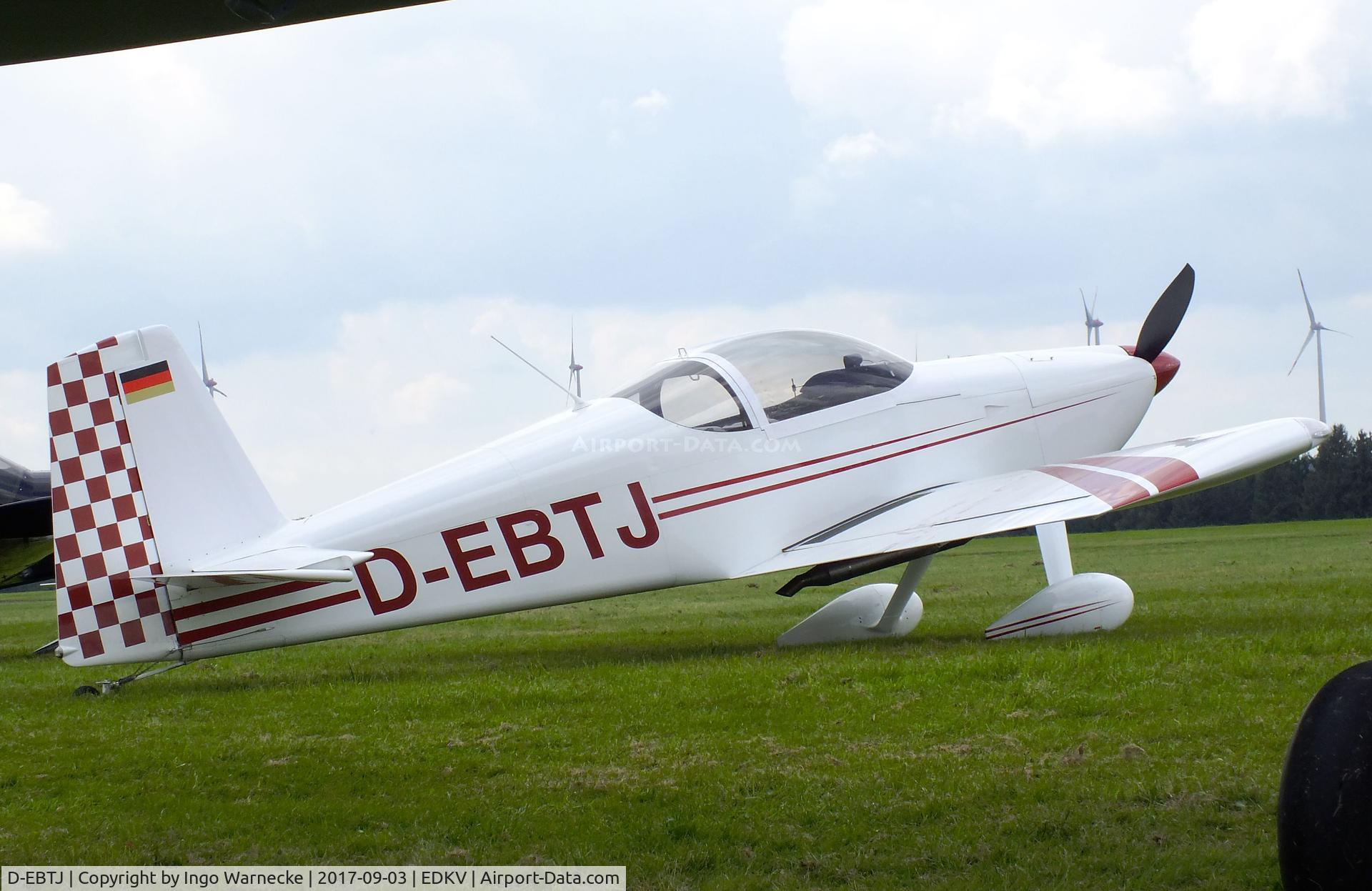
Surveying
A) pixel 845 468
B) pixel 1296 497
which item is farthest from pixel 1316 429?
pixel 1296 497

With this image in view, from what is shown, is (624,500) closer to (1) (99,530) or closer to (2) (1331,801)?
(1) (99,530)

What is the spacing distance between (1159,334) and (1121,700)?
6485 mm

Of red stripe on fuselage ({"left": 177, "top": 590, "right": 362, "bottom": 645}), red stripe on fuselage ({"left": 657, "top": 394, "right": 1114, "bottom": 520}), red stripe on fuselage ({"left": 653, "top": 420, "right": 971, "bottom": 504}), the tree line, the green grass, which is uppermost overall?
red stripe on fuselage ({"left": 653, "top": 420, "right": 971, "bottom": 504})

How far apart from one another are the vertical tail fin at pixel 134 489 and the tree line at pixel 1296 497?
204 ft

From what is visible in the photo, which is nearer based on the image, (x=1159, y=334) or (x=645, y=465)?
Answer: (x=645, y=465)

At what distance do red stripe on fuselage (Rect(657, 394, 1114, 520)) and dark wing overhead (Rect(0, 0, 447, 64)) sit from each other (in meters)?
5.61

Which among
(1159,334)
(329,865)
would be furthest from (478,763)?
(1159,334)

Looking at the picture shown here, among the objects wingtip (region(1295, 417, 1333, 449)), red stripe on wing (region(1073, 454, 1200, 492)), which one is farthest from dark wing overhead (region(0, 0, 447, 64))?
wingtip (region(1295, 417, 1333, 449))

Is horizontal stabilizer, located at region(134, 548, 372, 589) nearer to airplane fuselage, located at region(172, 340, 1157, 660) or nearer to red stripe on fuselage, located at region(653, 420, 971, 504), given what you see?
airplane fuselage, located at region(172, 340, 1157, 660)

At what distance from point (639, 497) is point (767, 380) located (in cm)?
140

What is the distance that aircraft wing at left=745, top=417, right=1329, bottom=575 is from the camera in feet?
27.1

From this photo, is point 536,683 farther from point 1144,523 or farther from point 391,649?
point 1144,523

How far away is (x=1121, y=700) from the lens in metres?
5.54

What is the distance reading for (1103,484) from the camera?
8.65 meters
